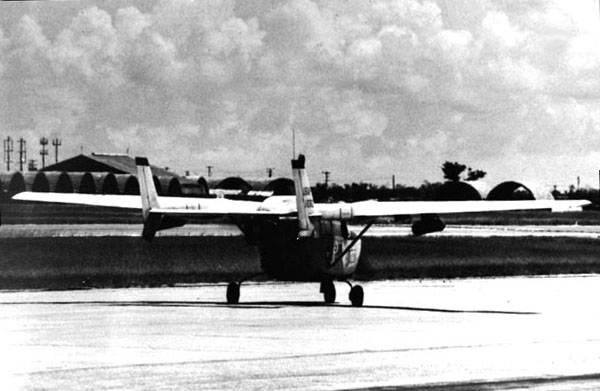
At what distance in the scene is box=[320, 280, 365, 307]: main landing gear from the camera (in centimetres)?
2386

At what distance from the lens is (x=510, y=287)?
1180 inches

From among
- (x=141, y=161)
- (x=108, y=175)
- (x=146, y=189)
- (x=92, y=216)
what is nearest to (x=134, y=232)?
(x=108, y=175)

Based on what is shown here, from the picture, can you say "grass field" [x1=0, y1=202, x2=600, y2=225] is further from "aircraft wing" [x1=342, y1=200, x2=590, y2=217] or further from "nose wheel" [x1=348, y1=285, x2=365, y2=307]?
"nose wheel" [x1=348, y1=285, x2=365, y2=307]

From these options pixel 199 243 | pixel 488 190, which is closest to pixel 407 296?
pixel 199 243

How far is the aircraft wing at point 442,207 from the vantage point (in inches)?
939

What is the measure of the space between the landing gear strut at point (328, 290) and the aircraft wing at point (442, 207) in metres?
1.86

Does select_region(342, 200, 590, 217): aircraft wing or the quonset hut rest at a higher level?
the quonset hut

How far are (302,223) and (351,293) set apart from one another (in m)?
2.06

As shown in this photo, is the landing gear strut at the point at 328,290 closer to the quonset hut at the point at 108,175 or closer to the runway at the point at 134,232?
the runway at the point at 134,232

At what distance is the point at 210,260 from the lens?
37.9 metres

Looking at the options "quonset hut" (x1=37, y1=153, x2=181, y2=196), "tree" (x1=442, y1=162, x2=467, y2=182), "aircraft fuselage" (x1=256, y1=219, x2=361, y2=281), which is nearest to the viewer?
"aircraft fuselage" (x1=256, y1=219, x2=361, y2=281)

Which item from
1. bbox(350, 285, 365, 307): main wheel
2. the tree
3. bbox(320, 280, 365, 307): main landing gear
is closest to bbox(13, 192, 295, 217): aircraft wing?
bbox(320, 280, 365, 307): main landing gear

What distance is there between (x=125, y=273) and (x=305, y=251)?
10632 mm

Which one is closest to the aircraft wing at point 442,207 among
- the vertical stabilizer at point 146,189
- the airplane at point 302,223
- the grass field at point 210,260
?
the airplane at point 302,223
